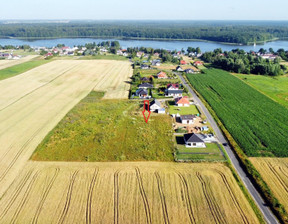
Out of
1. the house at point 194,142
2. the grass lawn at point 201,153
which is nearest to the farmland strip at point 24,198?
the grass lawn at point 201,153

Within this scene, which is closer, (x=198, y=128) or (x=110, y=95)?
(x=198, y=128)

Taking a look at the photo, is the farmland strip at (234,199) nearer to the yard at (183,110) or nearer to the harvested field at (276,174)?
the harvested field at (276,174)

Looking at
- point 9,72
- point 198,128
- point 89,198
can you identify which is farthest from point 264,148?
point 9,72

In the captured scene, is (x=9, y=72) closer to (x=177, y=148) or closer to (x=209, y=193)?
(x=177, y=148)

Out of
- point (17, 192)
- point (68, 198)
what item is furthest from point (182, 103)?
point (17, 192)

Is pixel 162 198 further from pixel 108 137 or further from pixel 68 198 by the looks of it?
pixel 108 137

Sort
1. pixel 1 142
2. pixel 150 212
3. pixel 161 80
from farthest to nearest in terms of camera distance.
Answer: pixel 161 80 < pixel 1 142 < pixel 150 212
